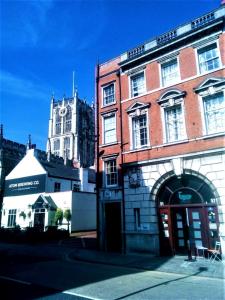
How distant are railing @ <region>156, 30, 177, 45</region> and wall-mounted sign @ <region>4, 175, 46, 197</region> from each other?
2420cm

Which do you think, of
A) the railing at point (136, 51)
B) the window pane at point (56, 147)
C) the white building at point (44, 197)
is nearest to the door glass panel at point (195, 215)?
the railing at point (136, 51)

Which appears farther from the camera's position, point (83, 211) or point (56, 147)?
point (56, 147)

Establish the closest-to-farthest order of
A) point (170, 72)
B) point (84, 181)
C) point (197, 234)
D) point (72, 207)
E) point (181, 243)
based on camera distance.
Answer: point (197, 234) → point (181, 243) → point (170, 72) → point (72, 207) → point (84, 181)

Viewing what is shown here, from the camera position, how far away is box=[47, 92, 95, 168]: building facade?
93.2 meters

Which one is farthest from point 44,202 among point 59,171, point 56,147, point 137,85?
point 56,147

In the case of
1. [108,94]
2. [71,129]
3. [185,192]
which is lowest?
[185,192]

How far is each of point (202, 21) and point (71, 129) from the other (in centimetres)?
8141

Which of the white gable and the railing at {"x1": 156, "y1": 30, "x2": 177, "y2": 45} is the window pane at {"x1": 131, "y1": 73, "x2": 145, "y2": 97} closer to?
the railing at {"x1": 156, "y1": 30, "x2": 177, "y2": 45}

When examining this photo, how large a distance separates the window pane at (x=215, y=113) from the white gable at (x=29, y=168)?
25690 mm

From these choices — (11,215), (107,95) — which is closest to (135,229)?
(107,95)

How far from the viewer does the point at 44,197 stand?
33.0 metres

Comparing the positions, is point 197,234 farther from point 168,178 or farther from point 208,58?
point 208,58

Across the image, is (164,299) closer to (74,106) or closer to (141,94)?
(141,94)

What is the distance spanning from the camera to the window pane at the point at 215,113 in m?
14.9
